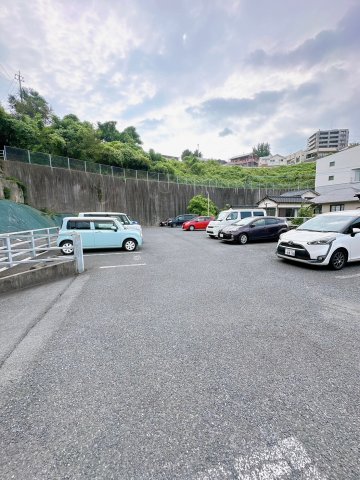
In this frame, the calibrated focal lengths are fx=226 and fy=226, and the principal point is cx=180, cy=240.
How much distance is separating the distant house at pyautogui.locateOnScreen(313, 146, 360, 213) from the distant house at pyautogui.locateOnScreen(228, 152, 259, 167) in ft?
174

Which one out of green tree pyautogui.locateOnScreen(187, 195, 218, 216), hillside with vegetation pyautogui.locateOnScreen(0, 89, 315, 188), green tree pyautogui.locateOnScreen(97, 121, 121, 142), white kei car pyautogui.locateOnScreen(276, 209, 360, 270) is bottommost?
white kei car pyautogui.locateOnScreen(276, 209, 360, 270)

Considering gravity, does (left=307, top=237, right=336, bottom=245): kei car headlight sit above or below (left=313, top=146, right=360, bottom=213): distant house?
below

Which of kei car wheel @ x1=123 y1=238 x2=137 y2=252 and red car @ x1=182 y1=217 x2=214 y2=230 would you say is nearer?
kei car wheel @ x1=123 y1=238 x2=137 y2=252

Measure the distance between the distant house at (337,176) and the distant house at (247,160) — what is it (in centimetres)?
5314

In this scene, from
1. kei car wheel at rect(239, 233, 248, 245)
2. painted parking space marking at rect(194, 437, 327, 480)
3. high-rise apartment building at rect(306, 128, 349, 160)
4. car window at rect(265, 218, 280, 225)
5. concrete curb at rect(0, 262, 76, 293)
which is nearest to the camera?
painted parking space marking at rect(194, 437, 327, 480)

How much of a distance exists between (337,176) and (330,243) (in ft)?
95.7

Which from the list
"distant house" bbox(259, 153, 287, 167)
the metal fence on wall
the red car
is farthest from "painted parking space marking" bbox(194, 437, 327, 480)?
"distant house" bbox(259, 153, 287, 167)

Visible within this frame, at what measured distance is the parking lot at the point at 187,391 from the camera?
4.81 feet

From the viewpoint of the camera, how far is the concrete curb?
4.85m

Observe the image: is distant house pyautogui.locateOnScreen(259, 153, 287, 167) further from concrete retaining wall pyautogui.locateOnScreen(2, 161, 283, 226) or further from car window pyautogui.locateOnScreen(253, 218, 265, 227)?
car window pyautogui.locateOnScreen(253, 218, 265, 227)

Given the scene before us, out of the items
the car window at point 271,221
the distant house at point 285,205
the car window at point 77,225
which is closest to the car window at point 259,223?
the car window at point 271,221

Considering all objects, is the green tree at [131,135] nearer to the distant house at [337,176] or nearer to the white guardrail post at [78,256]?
the distant house at [337,176]

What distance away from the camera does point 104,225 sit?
9148 millimetres

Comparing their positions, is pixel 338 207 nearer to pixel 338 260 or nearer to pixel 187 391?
pixel 338 260
